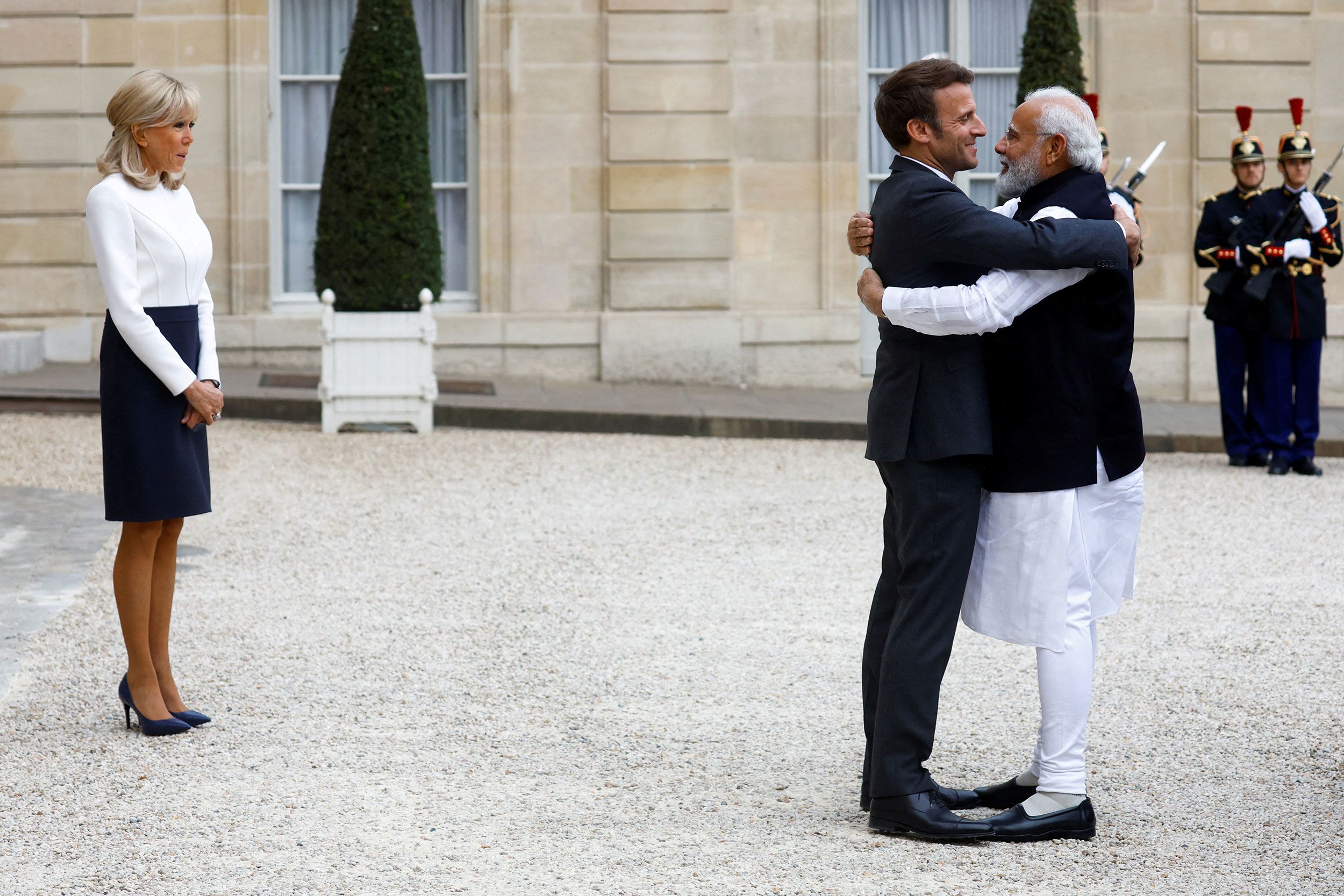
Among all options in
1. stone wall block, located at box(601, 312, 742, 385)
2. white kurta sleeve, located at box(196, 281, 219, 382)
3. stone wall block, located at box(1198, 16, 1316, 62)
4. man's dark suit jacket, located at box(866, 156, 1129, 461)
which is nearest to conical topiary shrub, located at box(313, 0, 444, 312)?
stone wall block, located at box(601, 312, 742, 385)

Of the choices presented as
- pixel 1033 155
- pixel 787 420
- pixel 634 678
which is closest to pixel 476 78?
pixel 787 420

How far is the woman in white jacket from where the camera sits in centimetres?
455

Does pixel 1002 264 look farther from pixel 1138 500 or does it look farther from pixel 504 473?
pixel 504 473

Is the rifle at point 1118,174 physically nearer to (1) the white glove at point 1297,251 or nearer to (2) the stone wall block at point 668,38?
(1) the white glove at point 1297,251

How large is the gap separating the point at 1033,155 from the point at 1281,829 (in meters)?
1.62

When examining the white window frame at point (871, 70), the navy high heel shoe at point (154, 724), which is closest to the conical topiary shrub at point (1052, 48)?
the white window frame at point (871, 70)

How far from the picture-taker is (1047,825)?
12.5 feet

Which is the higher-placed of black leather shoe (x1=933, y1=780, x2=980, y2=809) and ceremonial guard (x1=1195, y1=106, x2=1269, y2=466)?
ceremonial guard (x1=1195, y1=106, x2=1269, y2=466)

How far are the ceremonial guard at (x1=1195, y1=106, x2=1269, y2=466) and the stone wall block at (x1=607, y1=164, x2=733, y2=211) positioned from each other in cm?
434

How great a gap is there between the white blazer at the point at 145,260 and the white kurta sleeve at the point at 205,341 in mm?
67

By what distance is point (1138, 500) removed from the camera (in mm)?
3934

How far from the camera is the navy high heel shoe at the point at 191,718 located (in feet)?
15.3

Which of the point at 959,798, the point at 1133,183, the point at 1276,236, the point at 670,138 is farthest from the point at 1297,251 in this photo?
the point at 959,798

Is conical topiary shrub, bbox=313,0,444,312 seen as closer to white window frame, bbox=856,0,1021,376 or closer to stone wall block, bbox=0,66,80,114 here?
stone wall block, bbox=0,66,80,114
